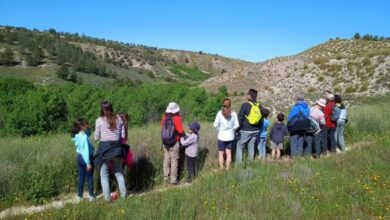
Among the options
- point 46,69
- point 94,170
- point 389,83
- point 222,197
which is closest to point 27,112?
point 94,170

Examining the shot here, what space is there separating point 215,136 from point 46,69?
152ft

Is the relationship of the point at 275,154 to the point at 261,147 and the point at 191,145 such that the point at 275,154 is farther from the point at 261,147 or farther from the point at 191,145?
the point at 191,145

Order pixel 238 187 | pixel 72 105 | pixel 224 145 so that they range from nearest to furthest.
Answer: pixel 238 187 < pixel 224 145 < pixel 72 105

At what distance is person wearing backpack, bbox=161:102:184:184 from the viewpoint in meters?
9.51

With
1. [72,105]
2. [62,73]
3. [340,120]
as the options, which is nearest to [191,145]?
[340,120]

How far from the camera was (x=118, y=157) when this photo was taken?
26.9 feet

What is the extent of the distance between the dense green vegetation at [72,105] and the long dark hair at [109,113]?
8986 millimetres

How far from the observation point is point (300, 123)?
36.9ft

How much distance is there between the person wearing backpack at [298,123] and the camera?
36.7 ft

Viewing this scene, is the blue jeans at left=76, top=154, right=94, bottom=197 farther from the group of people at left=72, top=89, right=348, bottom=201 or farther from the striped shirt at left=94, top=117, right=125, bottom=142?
the striped shirt at left=94, top=117, right=125, bottom=142

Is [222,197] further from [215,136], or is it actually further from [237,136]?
[215,136]

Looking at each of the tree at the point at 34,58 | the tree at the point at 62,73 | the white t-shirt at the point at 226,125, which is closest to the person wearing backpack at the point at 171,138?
the white t-shirt at the point at 226,125

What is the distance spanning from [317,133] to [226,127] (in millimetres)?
3034

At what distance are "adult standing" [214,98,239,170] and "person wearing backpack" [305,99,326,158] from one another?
2564 millimetres
